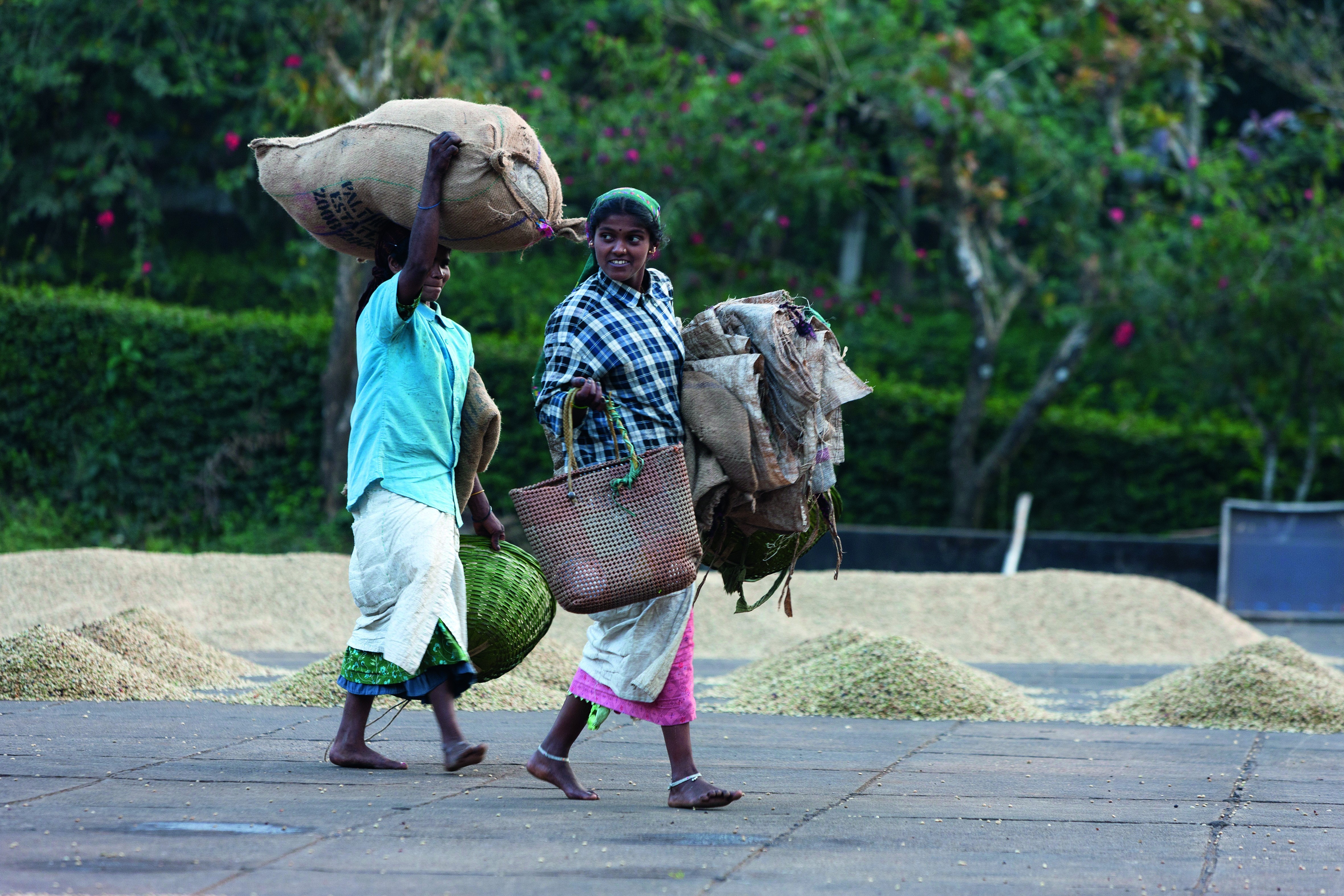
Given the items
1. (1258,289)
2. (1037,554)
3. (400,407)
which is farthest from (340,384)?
(400,407)

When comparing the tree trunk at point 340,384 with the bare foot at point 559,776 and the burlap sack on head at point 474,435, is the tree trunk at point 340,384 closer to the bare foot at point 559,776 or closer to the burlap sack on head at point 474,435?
the burlap sack on head at point 474,435

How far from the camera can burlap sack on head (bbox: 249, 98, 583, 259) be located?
3.95 m

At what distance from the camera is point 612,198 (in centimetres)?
368

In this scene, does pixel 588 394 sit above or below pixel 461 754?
above

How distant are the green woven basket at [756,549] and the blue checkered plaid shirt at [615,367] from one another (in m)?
0.36

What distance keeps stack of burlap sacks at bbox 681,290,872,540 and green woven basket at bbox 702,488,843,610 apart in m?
0.09

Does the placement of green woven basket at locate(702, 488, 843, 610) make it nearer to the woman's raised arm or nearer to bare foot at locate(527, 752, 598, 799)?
bare foot at locate(527, 752, 598, 799)

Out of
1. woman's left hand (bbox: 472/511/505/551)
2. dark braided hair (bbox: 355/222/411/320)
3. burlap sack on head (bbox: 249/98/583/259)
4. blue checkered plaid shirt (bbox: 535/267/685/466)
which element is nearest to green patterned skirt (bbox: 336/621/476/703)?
woman's left hand (bbox: 472/511/505/551)

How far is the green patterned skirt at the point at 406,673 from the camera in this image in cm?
403

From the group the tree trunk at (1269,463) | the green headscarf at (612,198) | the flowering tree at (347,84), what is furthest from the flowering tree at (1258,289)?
the green headscarf at (612,198)

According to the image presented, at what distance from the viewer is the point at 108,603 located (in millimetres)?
8523

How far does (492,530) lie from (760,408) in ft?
4.20

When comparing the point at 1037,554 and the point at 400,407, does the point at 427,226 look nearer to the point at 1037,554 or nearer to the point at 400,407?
the point at 400,407

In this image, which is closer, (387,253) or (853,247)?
(387,253)
